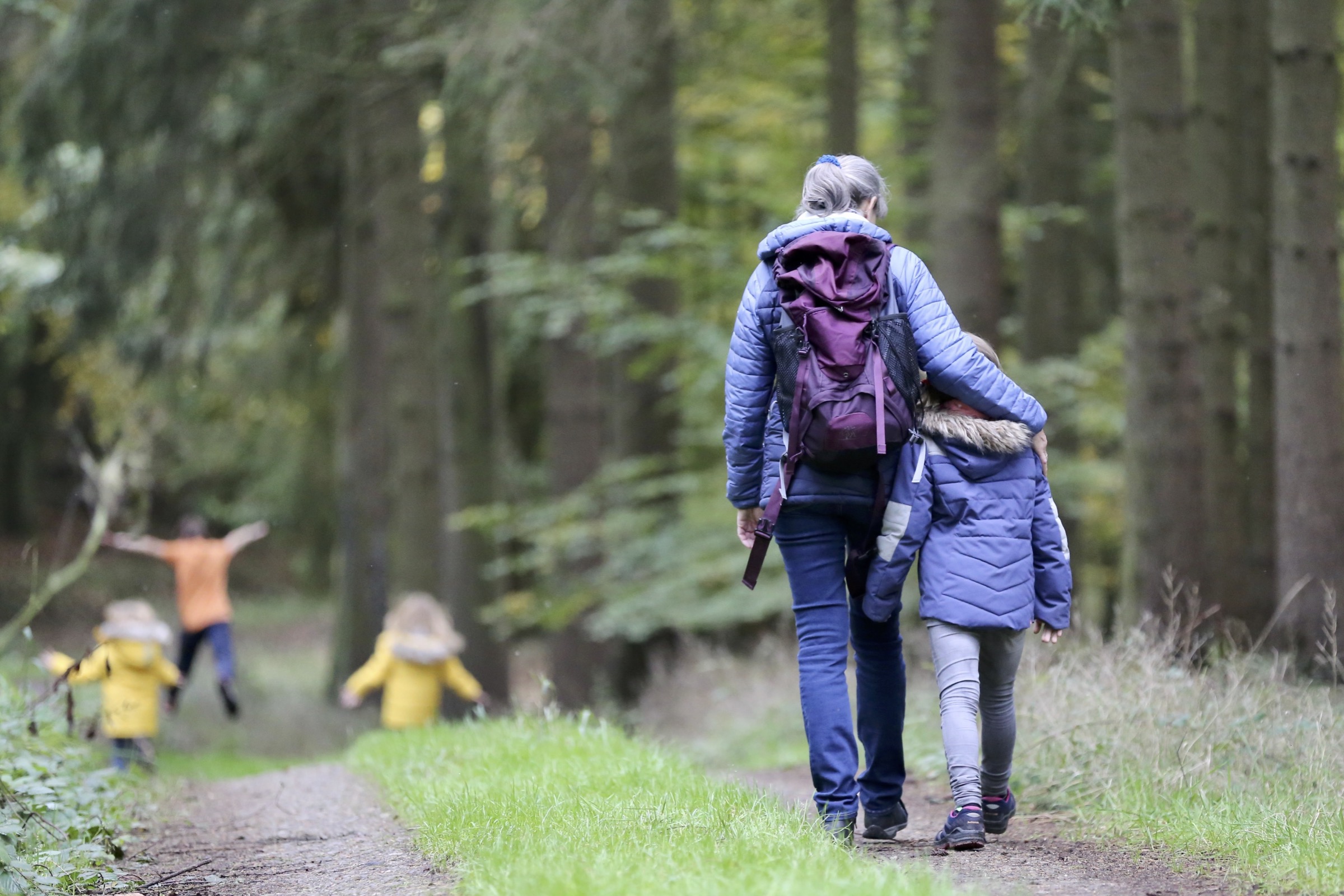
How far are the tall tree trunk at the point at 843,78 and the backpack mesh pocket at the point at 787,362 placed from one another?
874 cm

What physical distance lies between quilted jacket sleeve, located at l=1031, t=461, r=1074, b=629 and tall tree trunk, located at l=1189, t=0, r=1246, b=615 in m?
5.71

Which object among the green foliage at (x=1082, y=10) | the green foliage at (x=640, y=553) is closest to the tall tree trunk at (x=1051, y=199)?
the green foliage at (x=640, y=553)

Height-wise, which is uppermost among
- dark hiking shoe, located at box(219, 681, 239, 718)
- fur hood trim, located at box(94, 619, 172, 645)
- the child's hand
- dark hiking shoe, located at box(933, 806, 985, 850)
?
the child's hand

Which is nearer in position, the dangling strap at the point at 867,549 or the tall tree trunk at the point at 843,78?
the dangling strap at the point at 867,549

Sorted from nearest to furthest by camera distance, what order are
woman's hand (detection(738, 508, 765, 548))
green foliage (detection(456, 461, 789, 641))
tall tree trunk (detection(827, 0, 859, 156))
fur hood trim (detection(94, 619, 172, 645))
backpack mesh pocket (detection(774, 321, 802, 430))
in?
backpack mesh pocket (detection(774, 321, 802, 430)), woman's hand (detection(738, 508, 765, 548)), fur hood trim (detection(94, 619, 172, 645)), tall tree trunk (detection(827, 0, 859, 156)), green foliage (detection(456, 461, 789, 641))

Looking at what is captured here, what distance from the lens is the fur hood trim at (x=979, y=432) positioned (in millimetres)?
4574

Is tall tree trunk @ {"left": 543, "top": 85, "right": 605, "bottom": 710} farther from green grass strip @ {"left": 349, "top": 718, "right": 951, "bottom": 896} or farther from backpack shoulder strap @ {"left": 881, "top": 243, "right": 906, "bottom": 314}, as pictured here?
backpack shoulder strap @ {"left": 881, "top": 243, "right": 906, "bottom": 314}

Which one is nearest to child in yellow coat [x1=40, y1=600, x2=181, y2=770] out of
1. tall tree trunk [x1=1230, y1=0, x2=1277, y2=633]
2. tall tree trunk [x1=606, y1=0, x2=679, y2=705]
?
tall tree trunk [x1=606, y1=0, x2=679, y2=705]

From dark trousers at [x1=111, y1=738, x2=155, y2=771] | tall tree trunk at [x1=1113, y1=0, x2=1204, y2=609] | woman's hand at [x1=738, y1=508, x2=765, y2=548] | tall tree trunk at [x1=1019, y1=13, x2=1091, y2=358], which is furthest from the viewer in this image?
tall tree trunk at [x1=1019, y1=13, x2=1091, y2=358]

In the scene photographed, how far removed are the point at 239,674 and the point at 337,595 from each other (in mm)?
1757

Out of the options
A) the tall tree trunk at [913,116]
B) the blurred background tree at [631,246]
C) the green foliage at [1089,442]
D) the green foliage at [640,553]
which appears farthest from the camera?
the green foliage at [640,553]

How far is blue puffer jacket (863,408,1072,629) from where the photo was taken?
180 inches

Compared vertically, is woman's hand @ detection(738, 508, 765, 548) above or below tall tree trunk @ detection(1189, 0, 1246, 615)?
below

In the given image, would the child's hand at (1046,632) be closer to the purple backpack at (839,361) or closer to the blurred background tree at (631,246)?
the purple backpack at (839,361)
